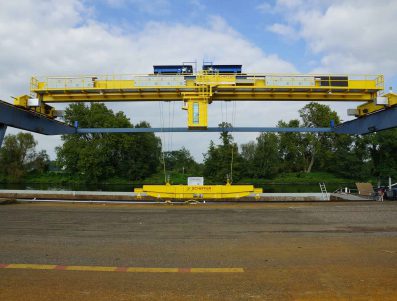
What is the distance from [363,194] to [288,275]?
20407mm

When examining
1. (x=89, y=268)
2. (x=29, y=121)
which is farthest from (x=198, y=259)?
(x=29, y=121)

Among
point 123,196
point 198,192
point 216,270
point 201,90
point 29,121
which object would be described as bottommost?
point 216,270

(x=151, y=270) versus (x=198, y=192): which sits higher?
(x=198, y=192)

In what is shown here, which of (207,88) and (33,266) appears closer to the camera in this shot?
(33,266)

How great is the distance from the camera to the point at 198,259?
6043 mm

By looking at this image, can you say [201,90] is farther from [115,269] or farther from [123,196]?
[115,269]

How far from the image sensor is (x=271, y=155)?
7894 centimetres

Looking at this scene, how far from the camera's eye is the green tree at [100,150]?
2741 inches

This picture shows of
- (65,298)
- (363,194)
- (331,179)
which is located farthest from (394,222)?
(331,179)

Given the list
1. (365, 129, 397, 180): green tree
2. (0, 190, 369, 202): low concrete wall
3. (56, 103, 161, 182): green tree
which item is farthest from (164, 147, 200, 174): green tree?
(0, 190, 369, 202): low concrete wall

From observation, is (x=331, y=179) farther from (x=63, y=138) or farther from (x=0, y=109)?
(x=0, y=109)

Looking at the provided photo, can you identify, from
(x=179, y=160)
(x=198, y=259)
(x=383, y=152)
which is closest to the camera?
(x=198, y=259)

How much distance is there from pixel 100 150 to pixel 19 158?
21.0 metres

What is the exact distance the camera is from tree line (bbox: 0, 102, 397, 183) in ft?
229
